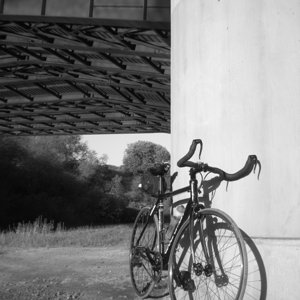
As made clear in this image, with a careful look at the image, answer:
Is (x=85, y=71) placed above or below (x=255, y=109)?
above

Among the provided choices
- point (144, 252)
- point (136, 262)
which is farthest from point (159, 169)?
point (136, 262)

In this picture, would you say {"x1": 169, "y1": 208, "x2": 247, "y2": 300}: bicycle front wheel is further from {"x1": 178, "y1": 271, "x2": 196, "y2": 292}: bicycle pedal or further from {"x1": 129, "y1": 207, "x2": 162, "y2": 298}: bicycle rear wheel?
{"x1": 129, "y1": 207, "x2": 162, "y2": 298}: bicycle rear wheel

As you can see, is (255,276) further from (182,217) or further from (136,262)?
(136,262)

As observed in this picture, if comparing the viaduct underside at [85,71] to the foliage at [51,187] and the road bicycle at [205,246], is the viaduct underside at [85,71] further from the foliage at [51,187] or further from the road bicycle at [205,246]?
the foliage at [51,187]

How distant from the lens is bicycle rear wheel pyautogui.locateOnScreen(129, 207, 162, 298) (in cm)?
477

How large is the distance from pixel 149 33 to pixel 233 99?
1064 centimetres

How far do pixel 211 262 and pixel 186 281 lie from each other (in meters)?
0.34

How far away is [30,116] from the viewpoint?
3116cm

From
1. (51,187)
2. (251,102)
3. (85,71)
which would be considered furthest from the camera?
(51,187)

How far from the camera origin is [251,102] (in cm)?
351

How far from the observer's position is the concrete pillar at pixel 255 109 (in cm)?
325

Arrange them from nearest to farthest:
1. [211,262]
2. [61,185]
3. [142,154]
→ 1. [211,262]
2. [61,185]
3. [142,154]

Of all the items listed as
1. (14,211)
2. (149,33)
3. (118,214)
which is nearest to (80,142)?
(118,214)

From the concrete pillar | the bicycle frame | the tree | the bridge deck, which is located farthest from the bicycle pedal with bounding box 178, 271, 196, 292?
the tree
